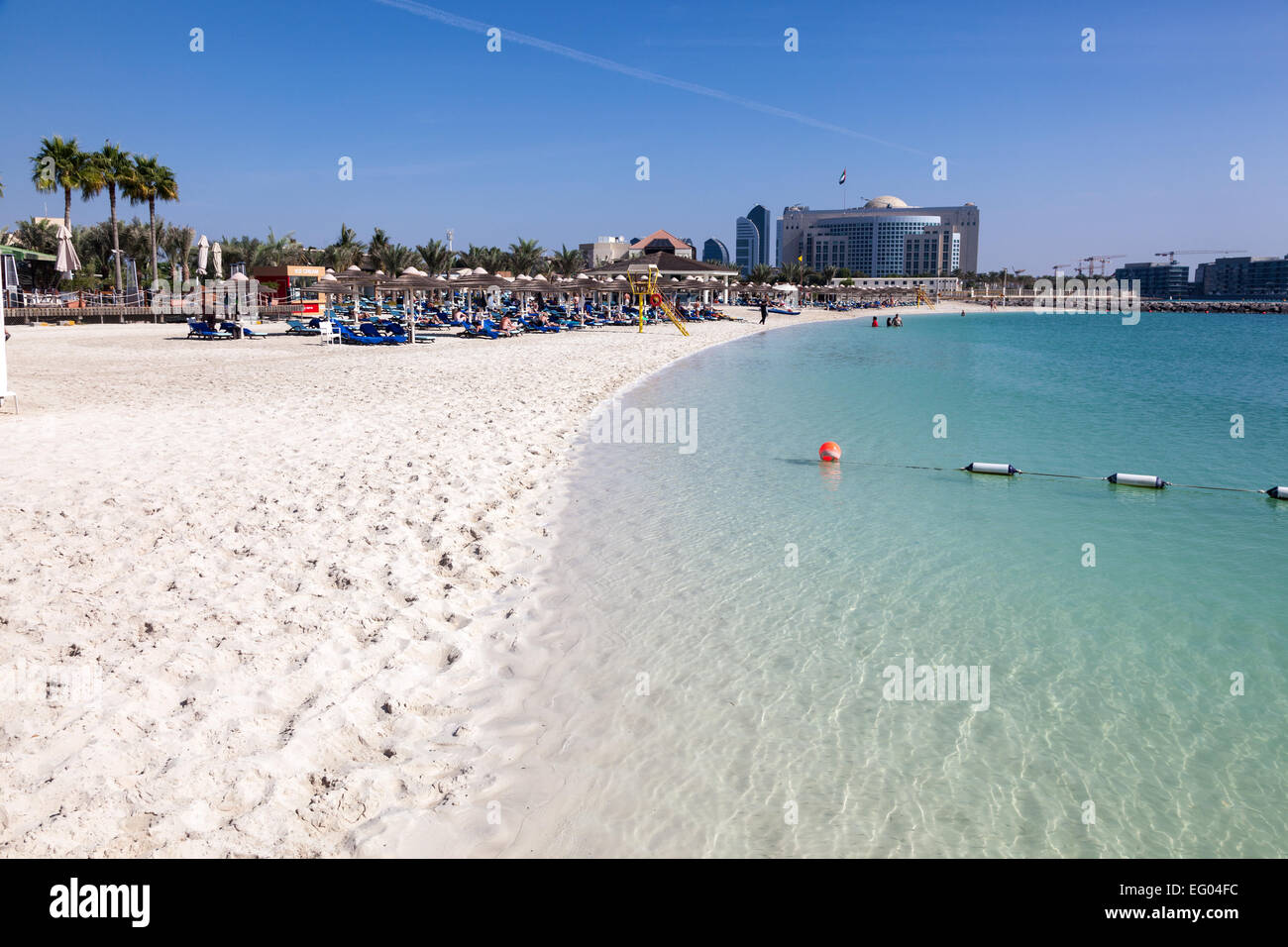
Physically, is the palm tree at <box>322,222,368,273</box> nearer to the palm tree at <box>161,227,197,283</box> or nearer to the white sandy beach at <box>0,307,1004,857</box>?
the palm tree at <box>161,227,197,283</box>

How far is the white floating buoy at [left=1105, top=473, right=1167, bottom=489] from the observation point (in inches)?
425

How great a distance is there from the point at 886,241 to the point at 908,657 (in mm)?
194720

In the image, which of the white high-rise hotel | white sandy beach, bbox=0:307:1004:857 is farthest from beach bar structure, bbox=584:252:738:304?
the white high-rise hotel

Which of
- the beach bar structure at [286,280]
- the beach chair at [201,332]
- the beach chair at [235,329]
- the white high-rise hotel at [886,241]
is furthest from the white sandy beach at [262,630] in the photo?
the white high-rise hotel at [886,241]

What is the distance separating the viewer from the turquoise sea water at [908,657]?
387 centimetres

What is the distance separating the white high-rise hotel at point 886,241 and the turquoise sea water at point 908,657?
181 m

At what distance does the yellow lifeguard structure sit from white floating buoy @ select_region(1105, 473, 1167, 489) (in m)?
27.1

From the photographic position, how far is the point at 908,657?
18.1ft

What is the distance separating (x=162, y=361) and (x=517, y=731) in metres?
19.1

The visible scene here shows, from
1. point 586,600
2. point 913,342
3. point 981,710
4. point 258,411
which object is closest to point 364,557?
point 586,600
